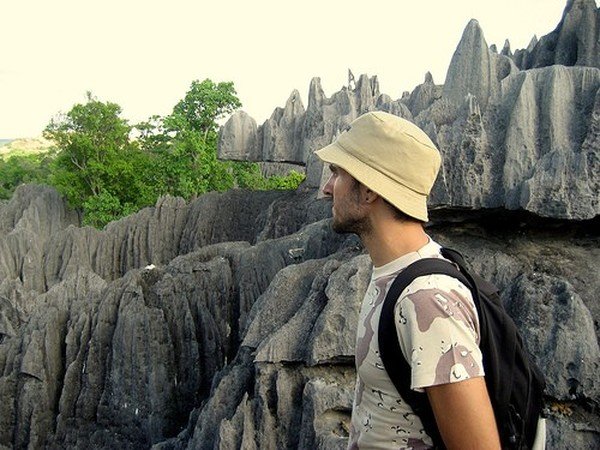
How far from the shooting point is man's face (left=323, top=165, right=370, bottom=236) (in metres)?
1.92

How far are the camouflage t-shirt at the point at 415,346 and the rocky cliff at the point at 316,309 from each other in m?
2.65

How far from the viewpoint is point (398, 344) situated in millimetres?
1681

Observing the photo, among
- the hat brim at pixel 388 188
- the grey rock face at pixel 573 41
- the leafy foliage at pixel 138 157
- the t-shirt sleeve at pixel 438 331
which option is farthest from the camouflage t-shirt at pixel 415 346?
the leafy foliage at pixel 138 157

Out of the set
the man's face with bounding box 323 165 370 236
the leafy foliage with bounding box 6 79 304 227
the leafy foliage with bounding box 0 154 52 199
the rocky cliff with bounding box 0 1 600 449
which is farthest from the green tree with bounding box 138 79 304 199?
the man's face with bounding box 323 165 370 236

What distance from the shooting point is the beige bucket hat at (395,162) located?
6.01 feet

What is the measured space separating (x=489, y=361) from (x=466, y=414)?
0.68 ft

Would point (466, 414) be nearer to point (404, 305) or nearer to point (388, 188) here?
point (404, 305)

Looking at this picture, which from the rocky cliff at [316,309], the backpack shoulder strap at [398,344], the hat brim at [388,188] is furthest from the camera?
the rocky cliff at [316,309]

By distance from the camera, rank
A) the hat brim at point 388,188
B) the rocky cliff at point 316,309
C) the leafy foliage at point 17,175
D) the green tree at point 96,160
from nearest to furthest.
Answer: the hat brim at point 388,188, the rocky cliff at point 316,309, the green tree at point 96,160, the leafy foliage at point 17,175

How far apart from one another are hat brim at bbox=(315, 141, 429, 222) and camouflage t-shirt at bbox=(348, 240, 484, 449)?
13 cm

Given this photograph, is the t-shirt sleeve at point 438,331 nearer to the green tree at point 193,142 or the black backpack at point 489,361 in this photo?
the black backpack at point 489,361

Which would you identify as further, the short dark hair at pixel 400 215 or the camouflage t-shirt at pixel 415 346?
the short dark hair at pixel 400 215

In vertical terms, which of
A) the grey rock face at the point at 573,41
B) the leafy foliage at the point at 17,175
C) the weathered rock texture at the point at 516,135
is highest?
the grey rock face at the point at 573,41

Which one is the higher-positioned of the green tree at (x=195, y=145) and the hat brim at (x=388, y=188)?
the green tree at (x=195, y=145)
